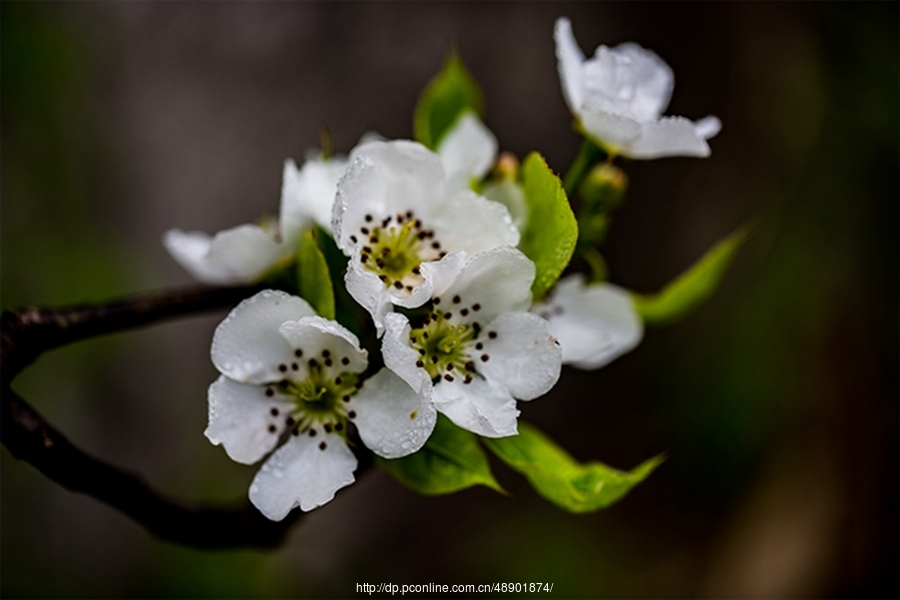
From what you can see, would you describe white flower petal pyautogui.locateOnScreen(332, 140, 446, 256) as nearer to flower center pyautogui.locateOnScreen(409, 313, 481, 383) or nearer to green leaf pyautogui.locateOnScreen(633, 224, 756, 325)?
flower center pyautogui.locateOnScreen(409, 313, 481, 383)

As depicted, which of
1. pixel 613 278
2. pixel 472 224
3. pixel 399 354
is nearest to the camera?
pixel 399 354

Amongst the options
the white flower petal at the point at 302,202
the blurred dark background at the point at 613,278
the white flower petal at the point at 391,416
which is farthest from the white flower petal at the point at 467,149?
the blurred dark background at the point at 613,278

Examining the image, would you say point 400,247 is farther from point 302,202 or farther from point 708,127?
point 708,127

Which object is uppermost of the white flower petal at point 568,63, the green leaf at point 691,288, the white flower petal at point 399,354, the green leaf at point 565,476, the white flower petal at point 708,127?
the white flower petal at point 568,63

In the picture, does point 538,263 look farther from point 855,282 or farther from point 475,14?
point 855,282

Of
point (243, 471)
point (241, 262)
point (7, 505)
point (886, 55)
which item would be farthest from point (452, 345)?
point (886, 55)

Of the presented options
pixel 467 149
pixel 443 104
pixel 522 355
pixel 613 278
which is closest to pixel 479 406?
pixel 522 355

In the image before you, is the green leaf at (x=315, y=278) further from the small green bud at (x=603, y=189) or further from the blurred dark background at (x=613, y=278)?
the blurred dark background at (x=613, y=278)
